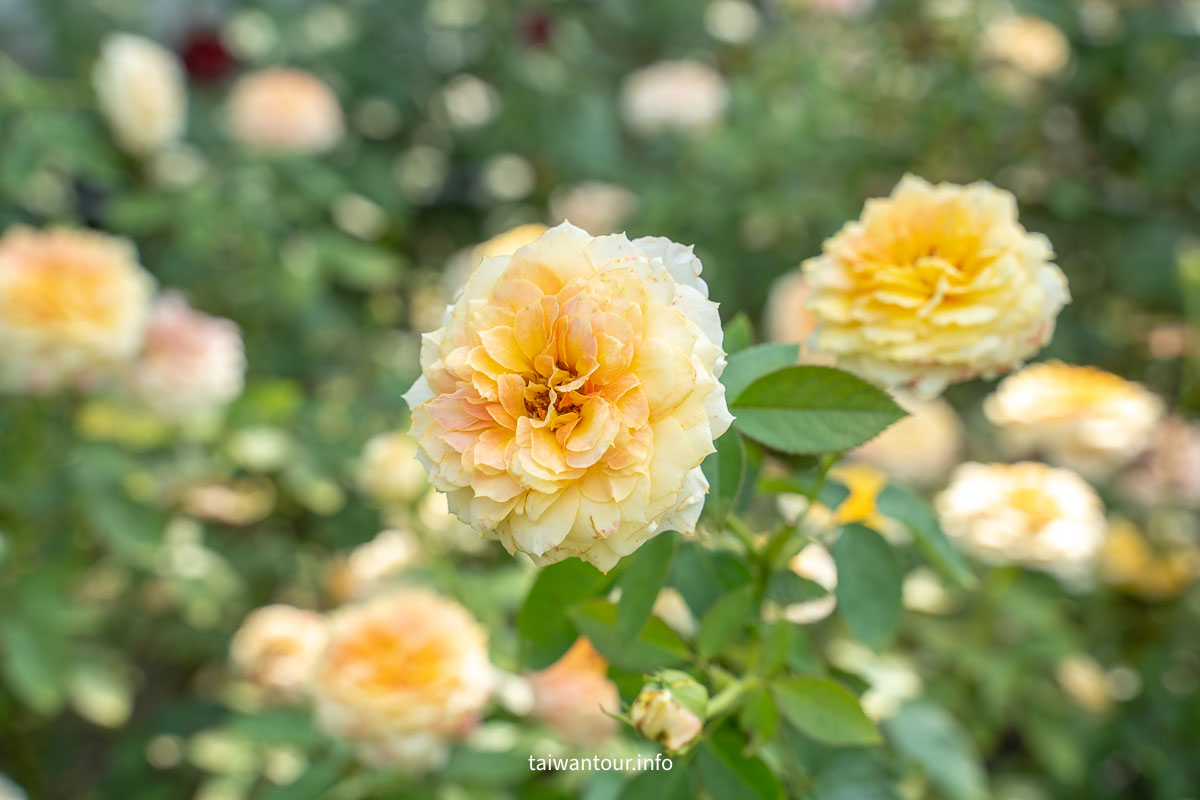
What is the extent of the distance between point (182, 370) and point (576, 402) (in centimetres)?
106

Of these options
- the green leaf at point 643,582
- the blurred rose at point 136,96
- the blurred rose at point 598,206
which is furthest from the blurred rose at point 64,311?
the green leaf at point 643,582

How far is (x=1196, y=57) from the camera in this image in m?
1.98

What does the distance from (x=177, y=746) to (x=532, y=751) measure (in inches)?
38.7

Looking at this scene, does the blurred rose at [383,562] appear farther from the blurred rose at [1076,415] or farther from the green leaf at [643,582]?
the blurred rose at [1076,415]

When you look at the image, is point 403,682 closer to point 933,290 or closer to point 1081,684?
point 933,290

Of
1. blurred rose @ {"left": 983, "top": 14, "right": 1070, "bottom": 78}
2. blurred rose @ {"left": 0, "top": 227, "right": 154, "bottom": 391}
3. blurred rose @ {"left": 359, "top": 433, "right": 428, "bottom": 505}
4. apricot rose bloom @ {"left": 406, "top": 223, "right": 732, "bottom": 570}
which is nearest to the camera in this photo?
apricot rose bloom @ {"left": 406, "top": 223, "right": 732, "bottom": 570}

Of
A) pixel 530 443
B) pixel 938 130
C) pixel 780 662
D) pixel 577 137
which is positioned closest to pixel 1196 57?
pixel 938 130

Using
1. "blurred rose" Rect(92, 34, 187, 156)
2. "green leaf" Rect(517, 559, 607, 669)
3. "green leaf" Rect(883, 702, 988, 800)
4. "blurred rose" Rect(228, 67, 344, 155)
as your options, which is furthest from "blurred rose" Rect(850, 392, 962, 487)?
"blurred rose" Rect(92, 34, 187, 156)

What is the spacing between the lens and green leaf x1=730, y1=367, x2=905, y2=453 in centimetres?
52

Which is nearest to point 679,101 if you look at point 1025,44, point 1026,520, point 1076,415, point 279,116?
point 1025,44

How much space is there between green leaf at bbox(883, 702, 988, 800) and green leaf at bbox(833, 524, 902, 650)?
Result: 433 mm

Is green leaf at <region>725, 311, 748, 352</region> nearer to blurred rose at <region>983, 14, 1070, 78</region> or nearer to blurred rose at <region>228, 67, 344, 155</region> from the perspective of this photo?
blurred rose at <region>228, 67, 344, 155</region>

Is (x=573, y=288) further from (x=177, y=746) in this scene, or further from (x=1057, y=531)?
(x=177, y=746)

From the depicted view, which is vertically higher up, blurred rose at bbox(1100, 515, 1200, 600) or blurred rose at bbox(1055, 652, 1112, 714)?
blurred rose at bbox(1100, 515, 1200, 600)
